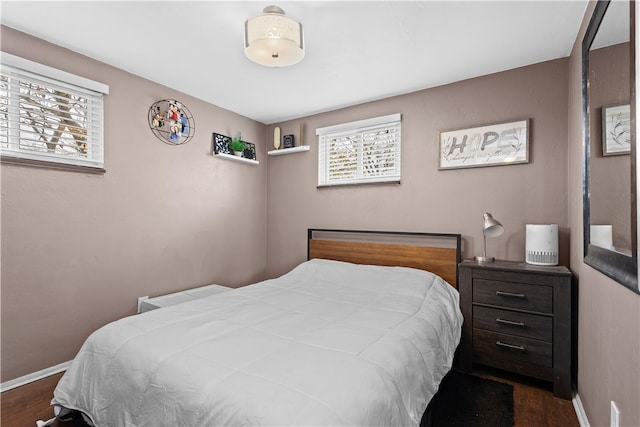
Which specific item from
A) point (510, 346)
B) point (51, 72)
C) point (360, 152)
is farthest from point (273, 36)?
point (510, 346)

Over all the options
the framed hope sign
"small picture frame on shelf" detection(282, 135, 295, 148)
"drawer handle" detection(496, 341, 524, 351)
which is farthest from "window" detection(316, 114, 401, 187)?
"drawer handle" detection(496, 341, 524, 351)

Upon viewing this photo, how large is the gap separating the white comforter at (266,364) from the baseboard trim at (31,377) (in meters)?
0.91

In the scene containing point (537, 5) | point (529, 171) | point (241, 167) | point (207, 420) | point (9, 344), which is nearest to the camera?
point (207, 420)

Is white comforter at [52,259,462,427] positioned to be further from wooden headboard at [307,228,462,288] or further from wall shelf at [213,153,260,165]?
wall shelf at [213,153,260,165]

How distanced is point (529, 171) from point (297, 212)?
2.40 metres

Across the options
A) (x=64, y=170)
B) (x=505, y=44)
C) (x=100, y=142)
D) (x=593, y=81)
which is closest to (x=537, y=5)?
(x=505, y=44)

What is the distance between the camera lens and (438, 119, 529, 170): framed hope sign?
2.48m

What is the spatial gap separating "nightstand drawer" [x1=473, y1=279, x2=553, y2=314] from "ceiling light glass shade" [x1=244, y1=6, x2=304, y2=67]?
2.05 m

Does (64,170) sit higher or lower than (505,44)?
lower

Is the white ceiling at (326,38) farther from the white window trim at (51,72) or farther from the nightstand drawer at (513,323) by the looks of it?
the nightstand drawer at (513,323)

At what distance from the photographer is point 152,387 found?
1231 millimetres

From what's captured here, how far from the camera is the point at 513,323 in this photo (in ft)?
7.06

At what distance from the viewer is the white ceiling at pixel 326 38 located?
184cm

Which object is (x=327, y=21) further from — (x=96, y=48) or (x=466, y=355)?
(x=466, y=355)
